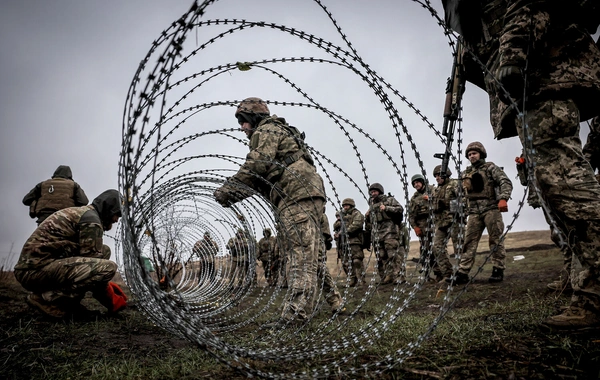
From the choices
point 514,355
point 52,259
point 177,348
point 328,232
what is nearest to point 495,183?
point 328,232

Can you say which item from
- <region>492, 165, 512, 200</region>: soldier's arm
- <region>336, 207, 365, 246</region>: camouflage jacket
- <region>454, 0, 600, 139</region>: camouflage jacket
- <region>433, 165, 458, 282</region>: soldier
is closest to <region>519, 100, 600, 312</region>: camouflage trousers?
<region>454, 0, 600, 139</region>: camouflage jacket

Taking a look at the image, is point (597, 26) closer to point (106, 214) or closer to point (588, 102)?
point (588, 102)

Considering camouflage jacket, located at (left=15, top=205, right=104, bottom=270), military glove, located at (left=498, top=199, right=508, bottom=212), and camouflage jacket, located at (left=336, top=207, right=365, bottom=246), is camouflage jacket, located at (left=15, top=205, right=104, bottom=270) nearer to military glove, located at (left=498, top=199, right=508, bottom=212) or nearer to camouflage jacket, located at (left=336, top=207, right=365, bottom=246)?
military glove, located at (left=498, top=199, right=508, bottom=212)

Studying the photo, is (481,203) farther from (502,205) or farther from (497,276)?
(497,276)

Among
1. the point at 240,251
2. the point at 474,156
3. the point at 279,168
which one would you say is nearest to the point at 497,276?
the point at 474,156

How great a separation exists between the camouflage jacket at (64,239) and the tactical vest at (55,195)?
2617 millimetres

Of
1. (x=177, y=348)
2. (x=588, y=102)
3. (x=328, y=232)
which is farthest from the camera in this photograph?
(x=328, y=232)

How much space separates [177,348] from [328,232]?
6.79m

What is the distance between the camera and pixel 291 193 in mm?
4102

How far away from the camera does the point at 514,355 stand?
1814 millimetres

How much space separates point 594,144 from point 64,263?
681cm

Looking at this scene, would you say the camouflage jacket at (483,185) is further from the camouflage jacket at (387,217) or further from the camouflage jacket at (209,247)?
the camouflage jacket at (209,247)

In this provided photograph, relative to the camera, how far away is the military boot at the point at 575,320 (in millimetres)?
1989

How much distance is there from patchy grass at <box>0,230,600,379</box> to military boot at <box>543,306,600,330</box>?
6cm
